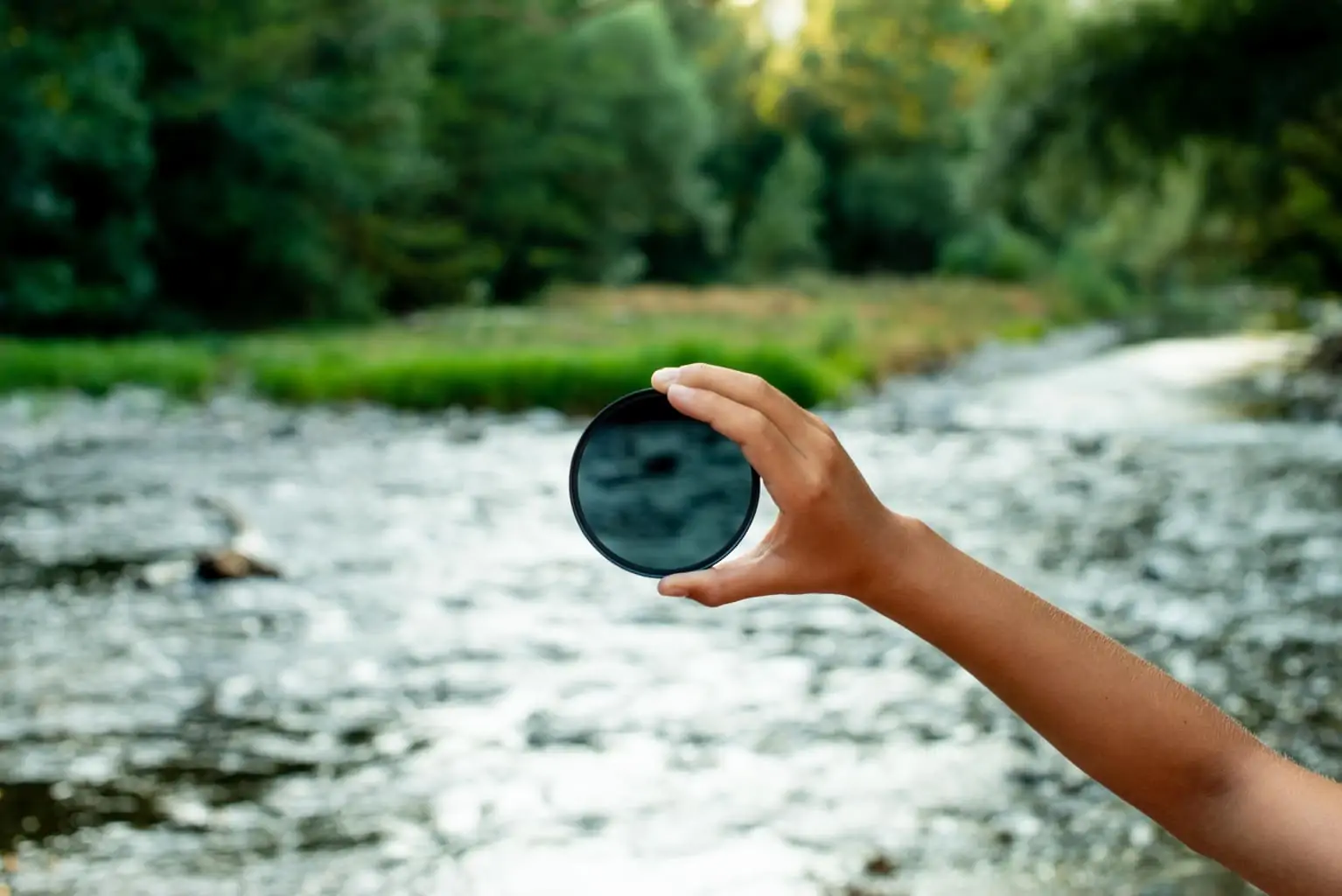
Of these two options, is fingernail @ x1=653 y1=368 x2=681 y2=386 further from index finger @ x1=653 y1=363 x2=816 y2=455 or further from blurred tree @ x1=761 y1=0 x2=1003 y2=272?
blurred tree @ x1=761 y1=0 x2=1003 y2=272

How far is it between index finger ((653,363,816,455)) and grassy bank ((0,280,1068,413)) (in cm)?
1333

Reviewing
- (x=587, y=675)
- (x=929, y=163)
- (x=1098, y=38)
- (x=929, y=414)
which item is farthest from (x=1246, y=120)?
(x=929, y=163)

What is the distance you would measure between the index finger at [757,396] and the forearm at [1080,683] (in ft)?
0.46

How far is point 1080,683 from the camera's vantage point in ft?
3.91

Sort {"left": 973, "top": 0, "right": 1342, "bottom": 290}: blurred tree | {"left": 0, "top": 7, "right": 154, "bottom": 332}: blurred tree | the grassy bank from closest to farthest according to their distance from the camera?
the grassy bank
{"left": 973, "top": 0, "right": 1342, "bottom": 290}: blurred tree
{"left": 0, "top": 7, "right": 154, "bottom": 332}: blurred tree

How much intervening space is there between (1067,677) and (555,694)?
440cm

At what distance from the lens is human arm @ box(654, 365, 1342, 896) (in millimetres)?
1162

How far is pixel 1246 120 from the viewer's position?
18266mm

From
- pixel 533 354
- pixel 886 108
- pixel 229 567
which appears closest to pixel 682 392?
pixel 229 567

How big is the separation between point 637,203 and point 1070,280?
1309cm

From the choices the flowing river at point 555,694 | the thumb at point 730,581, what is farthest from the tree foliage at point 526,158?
the thumb at point 730,581

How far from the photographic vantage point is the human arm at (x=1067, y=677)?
1.16m

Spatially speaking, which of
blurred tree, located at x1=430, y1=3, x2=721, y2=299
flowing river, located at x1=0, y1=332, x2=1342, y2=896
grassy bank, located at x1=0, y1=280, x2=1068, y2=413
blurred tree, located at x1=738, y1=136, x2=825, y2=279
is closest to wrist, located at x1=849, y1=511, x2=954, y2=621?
flowing river, located at x1=0, y1=332, x2=1342, y2=896

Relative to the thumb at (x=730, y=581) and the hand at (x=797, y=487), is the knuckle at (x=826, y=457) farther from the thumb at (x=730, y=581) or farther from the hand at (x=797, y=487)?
the thumb at (x=730, y=581)
